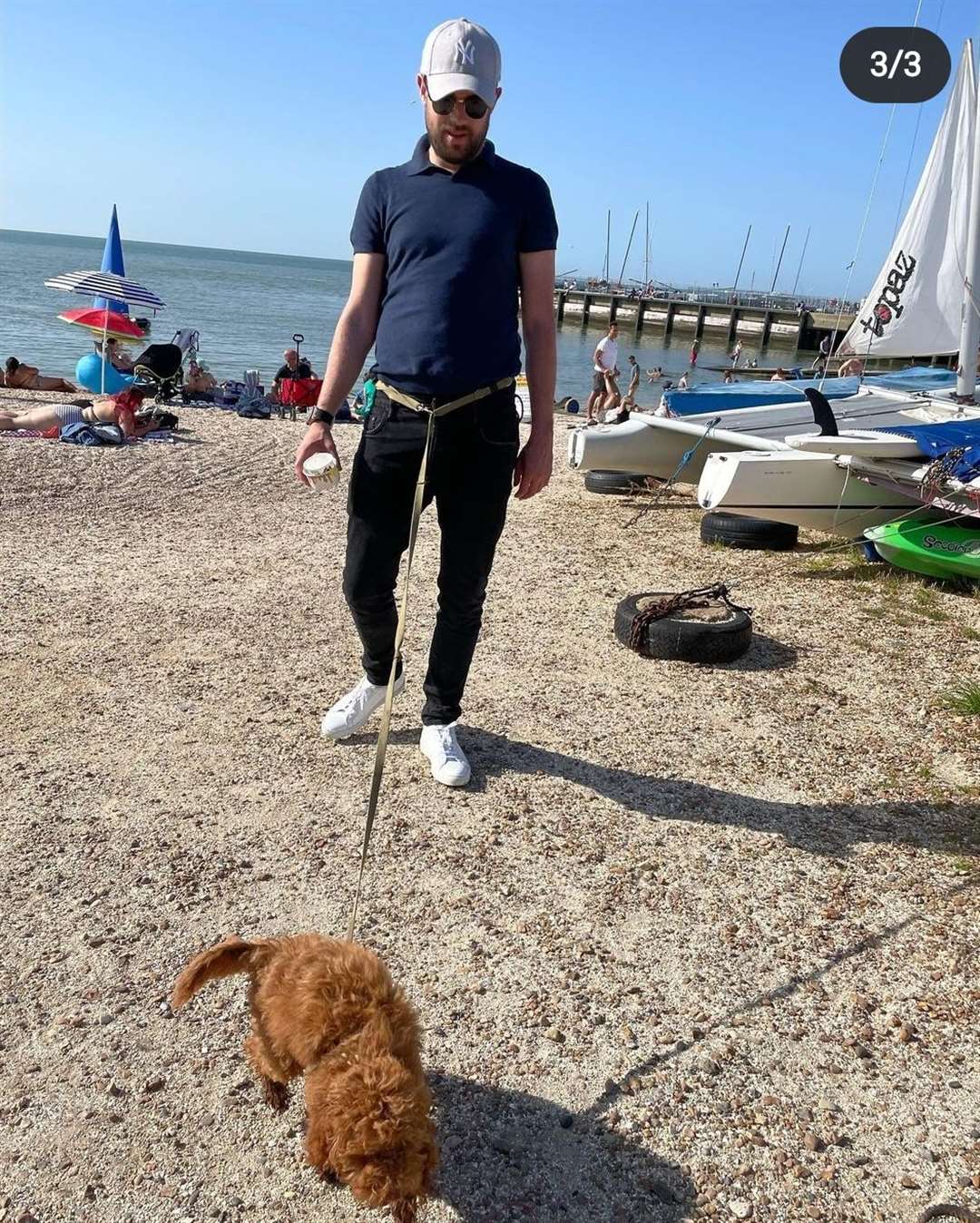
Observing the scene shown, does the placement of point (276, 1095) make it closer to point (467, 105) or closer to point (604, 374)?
point (467, 105)

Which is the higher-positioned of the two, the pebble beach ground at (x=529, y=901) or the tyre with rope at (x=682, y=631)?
the tyre with rope at (x=682, y=631)

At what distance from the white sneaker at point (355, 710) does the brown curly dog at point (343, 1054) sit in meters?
1.92

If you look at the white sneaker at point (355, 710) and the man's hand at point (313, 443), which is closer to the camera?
the man's hand at point (313, 443)

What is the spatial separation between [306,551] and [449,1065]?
5.41 metres

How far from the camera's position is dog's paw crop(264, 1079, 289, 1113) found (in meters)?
2.24

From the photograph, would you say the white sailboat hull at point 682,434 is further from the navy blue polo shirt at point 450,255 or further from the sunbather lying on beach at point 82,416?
the navy blue polo shirt at point 450,255

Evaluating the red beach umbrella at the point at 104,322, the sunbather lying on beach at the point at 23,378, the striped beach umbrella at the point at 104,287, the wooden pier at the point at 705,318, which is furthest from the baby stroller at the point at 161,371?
the wooden pier at the point at 705,318

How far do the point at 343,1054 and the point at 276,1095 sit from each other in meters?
0.50

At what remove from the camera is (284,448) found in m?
12.0

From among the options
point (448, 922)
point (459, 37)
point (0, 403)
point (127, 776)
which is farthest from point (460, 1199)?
point (0, 403)

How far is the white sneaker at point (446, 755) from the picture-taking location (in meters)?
3.84

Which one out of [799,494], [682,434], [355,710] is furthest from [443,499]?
[682,434]

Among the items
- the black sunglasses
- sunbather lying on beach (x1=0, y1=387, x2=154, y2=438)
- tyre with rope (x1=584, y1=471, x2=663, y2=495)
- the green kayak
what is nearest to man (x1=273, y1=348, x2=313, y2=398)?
sunbather lying on beach (x1=0, y1=387, x2=154, y2=438)

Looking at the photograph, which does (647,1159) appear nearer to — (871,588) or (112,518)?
(871,588)
